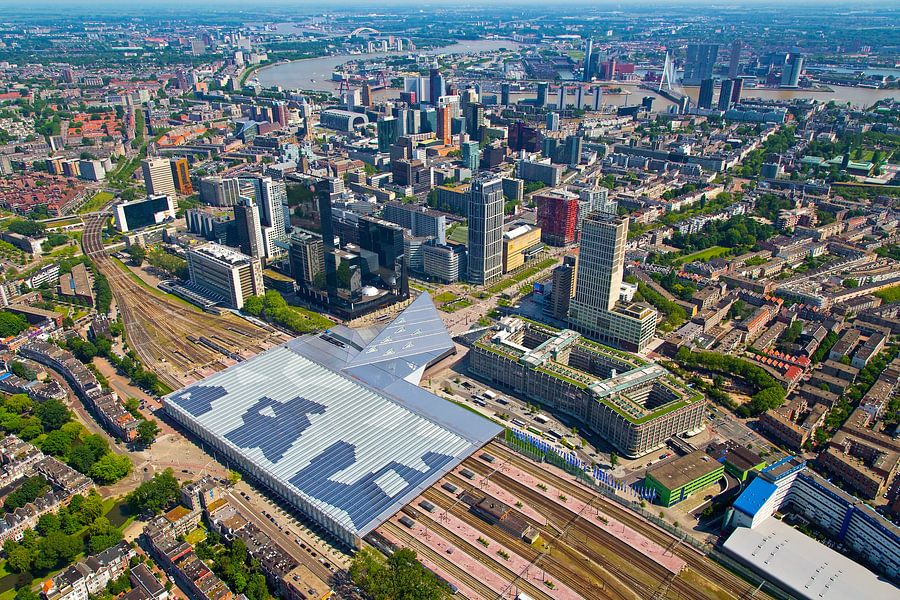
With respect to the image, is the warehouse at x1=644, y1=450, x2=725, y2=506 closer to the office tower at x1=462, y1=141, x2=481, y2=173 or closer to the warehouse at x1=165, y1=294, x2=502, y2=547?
the warehouse at x1=165, y1=294, x2=502, y2=547

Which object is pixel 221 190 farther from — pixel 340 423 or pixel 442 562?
pixel 442 562

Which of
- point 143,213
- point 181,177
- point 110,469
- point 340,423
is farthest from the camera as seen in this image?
point 181,177

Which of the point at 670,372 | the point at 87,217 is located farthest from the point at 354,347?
the point at 87,217

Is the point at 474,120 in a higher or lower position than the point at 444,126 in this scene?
higher

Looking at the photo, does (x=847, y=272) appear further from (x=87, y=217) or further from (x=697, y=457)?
(x=87, y=217)

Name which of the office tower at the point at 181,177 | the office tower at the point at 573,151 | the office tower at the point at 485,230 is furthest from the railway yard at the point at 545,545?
the office tower at the point at 573,151

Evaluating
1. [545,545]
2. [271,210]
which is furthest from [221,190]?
[545,545]

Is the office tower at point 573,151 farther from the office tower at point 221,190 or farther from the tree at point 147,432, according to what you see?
the tree at point 147,432
